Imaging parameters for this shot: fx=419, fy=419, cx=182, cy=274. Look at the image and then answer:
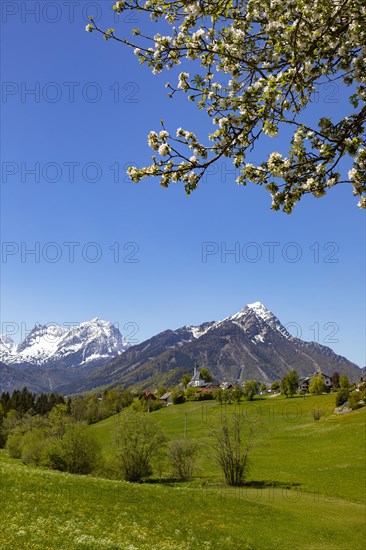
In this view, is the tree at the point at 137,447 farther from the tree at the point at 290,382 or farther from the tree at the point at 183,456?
the tree at the point at 290,382

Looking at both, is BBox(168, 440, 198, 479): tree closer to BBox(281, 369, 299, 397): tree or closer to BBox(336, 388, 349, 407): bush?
BBox(336, 388, 349, 407): bush

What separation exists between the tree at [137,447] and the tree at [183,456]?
5150mm

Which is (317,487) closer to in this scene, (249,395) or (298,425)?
(298,425)

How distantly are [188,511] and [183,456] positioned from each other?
26676 millimetres

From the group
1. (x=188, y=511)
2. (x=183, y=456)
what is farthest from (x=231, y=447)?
(x=188, y=511)

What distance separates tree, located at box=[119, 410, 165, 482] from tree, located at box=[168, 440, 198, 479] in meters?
5.15

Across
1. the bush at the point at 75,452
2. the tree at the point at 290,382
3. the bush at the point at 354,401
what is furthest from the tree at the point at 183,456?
the tree at the point at 290,382

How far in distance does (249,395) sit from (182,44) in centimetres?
17688

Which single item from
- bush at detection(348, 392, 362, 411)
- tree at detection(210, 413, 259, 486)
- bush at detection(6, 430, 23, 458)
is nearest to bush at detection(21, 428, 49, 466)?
bush at detection(6, 430, 23, 458)

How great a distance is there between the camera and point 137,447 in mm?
57844

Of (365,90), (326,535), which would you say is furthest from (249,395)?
(365,90)

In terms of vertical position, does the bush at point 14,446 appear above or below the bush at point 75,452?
below

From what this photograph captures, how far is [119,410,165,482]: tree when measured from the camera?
190 ft

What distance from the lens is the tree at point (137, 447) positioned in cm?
5791
